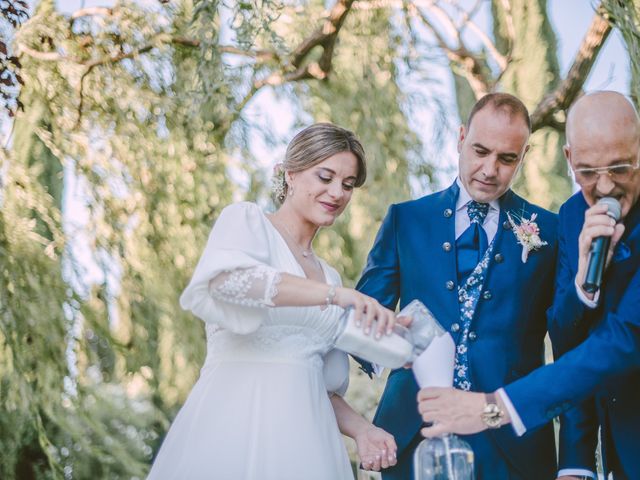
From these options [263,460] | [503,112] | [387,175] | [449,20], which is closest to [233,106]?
[387,175]

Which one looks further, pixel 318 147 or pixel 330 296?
pixel 318 147

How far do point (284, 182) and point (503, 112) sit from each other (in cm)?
78

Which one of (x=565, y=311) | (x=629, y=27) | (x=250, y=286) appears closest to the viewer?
(x=250, y=286)

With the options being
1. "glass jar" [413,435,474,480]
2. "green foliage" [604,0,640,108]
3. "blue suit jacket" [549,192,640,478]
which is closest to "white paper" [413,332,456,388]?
"glass jar" [413,435,474,480]

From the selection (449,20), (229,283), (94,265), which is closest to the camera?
(229,283)

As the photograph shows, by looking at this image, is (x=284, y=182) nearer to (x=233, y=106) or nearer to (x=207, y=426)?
(x=207, y=426)

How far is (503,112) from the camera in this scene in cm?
299

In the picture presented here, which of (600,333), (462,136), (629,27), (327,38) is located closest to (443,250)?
(462,136)

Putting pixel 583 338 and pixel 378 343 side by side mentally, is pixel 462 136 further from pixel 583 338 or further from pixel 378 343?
pixel 378 343

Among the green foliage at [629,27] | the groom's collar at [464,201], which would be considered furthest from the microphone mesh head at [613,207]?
the green foliage at [629,27]

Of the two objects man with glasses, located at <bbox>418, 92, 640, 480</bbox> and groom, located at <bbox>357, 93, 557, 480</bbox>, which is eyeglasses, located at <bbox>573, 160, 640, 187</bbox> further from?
groom, located at <bbox>357, 93, 557, 480</bbox>

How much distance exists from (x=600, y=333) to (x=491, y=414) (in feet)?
1.27

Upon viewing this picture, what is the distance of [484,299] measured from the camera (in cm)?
293

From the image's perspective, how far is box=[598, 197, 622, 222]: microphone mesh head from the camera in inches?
97.0
